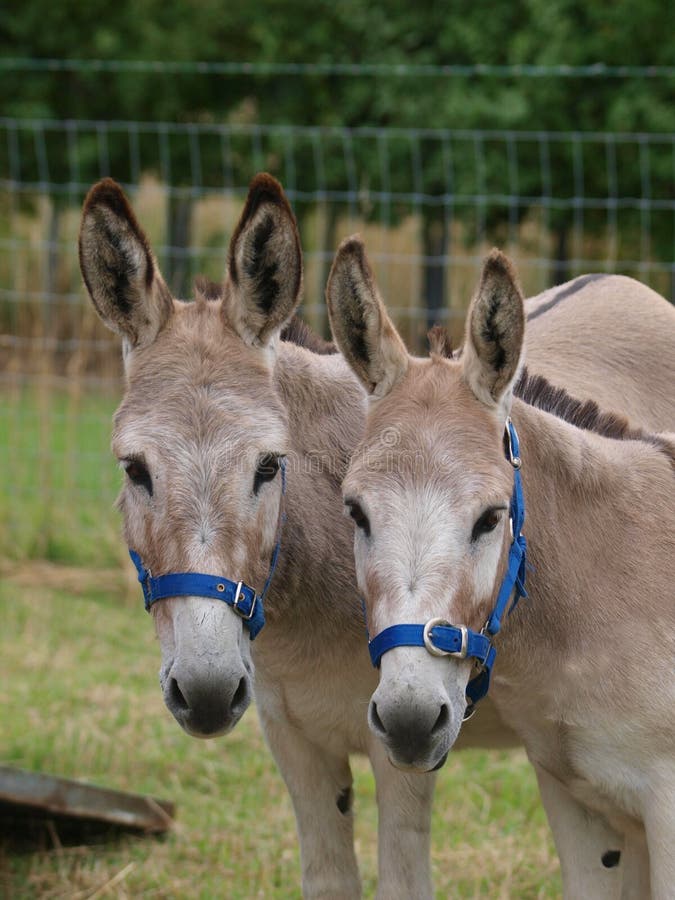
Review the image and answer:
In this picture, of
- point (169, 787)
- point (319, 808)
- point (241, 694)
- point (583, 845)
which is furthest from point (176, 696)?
point (169, 787)

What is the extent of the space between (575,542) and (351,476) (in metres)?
0.71

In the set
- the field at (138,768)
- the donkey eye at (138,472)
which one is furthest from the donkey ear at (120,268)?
the field at (138,768)

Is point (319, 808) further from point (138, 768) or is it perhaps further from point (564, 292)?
point (564, 292)

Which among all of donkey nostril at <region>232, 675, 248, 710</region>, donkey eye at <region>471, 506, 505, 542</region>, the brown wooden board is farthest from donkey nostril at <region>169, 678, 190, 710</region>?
the brown wooden board

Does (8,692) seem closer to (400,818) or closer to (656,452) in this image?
(400,818)

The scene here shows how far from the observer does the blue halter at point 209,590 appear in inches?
116

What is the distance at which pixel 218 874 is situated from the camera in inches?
187

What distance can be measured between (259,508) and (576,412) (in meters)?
1.06

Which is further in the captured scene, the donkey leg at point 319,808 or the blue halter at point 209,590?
the donkey leg at point 319,808

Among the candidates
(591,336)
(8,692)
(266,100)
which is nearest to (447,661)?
(591,336)

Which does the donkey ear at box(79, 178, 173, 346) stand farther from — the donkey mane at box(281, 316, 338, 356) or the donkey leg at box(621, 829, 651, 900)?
the donkey leg at box(621, 829, 651, 900)

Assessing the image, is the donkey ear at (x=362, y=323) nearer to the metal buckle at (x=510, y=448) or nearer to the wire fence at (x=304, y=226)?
the metal buckle at (x=510, y=448)

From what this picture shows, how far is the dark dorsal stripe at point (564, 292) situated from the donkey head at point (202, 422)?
5.59 ft

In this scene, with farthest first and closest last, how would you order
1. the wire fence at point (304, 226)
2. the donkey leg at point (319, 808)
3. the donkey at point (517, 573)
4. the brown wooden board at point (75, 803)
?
the wire fence at point (304, 226) → the brown wooden board at point (75, 803) → the donkey leg at point (319, 808) → the donkey at point (517, 573)
